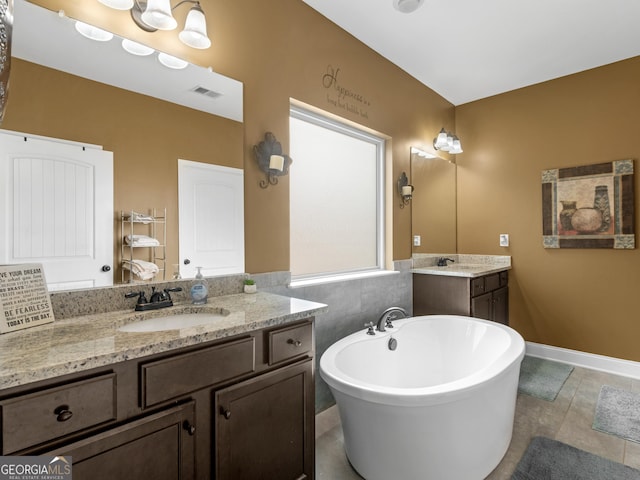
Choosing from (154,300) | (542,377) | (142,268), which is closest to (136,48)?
(142,268)

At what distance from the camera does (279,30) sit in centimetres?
216

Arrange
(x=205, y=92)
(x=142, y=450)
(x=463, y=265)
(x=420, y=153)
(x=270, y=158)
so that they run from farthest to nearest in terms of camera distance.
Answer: (x=463, y=265), (x=420, y=153), (x=270, y=158), (x=205, y=92), (x=142, y=450)

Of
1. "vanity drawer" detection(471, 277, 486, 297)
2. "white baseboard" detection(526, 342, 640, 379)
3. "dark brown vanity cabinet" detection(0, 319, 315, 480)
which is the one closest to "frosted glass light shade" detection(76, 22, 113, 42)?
"dark brown vanity cabinet" detection(0, 319, 315, 480)

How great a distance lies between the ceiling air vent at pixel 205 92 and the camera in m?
1.73

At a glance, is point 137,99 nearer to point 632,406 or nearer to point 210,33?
point 210,33

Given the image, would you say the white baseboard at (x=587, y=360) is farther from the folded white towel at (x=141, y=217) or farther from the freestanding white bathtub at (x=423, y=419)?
the folded white towel at (x=141, y=217)

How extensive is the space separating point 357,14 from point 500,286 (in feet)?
9.31

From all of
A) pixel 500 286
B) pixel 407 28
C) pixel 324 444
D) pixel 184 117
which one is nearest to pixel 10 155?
pixel 184 117

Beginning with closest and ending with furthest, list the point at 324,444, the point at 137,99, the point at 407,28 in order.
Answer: the point at 137,99
the point at 324,444
the point at 407,28

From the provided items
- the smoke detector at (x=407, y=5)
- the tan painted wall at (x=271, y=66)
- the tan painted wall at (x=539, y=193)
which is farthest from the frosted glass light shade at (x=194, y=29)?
the tan painted wall at (x=539, y=193)

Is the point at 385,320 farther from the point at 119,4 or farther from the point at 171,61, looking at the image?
the point at 119,4

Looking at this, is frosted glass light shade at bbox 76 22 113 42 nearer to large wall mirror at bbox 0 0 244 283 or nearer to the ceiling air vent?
large wall mirror at bbox 0 0 244 283

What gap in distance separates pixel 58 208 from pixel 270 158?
1.06 metres

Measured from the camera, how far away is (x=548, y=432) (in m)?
2.14
